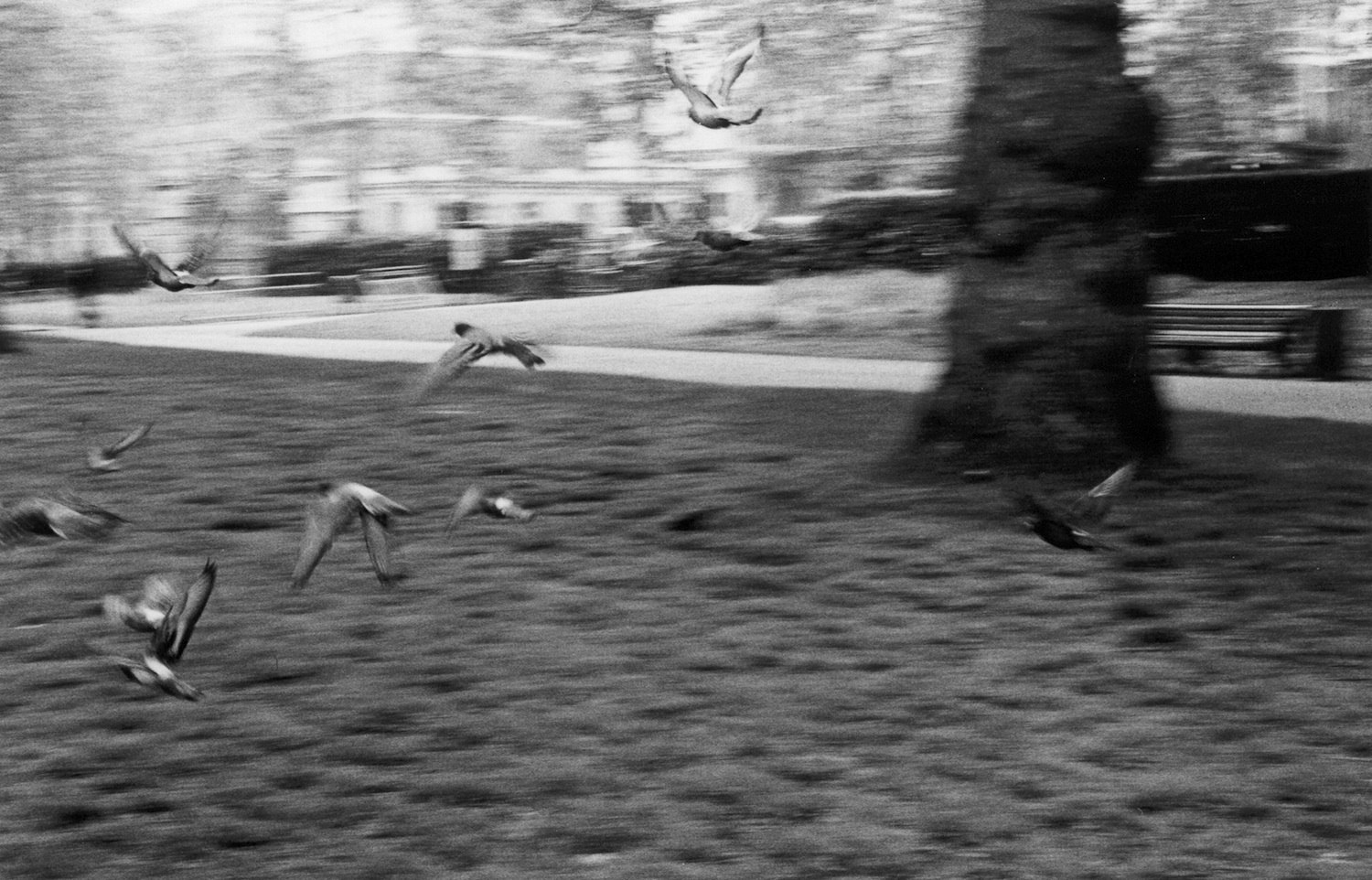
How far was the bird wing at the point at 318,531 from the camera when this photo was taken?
519 centimetres

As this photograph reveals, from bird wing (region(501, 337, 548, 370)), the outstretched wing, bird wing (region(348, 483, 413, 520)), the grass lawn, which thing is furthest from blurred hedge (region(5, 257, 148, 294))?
bird wing (region(348, 483, 413, 520))

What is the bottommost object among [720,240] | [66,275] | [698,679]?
[66,275]

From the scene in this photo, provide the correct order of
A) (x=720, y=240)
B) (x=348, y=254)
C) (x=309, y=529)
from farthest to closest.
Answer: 1. (x=348, y=254)
2. (x=720, y=240)
3. (x=309, y=529)

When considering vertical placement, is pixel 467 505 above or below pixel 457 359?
below

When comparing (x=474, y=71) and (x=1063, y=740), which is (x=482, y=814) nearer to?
(x=1063, y=740)

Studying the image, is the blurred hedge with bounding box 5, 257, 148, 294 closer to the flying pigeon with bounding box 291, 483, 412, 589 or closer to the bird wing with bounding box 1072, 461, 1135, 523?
the flying pigeon with bounding box 291, 483, 412, 589

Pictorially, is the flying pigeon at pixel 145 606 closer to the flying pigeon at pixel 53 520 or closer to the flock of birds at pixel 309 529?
the flock of birds at pixel 309 529

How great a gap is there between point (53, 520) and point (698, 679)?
2.26 meters

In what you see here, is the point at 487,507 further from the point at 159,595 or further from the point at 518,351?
the point at 159,595

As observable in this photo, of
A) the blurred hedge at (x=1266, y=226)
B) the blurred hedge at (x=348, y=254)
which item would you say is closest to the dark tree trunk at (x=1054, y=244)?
the blurred hedge at (x=1266, y=226)

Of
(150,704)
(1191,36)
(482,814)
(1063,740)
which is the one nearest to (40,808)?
(150,704)

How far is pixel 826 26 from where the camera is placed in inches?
405

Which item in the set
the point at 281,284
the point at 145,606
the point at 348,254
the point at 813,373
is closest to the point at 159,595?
the point at 145,606

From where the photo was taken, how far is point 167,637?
4.63 m
